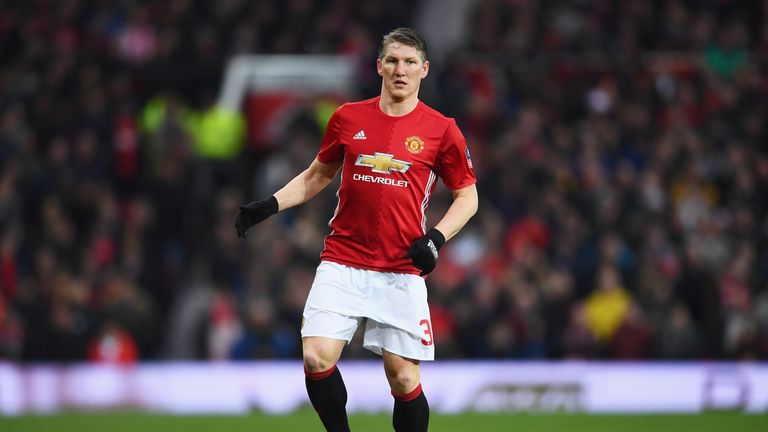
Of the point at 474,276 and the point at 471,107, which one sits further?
the point at 471,107

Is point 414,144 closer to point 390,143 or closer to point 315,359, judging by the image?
point 390,143

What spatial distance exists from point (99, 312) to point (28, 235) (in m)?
1.59

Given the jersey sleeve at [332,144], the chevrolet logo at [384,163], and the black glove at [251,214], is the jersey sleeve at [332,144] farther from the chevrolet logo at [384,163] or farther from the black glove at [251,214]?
the black glove at [251,214]

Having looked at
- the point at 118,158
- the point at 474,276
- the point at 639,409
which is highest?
the point at 118,158

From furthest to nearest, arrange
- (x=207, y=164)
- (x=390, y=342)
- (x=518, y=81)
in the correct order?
(x=518, y=81) < (x=207, y=164) < (x=390, y=342)

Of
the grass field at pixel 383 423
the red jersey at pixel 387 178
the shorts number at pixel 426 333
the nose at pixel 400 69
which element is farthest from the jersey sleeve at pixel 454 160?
the grass field at pixel 383 423

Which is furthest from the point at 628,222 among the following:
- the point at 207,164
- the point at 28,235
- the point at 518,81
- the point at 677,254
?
the point at 28,235

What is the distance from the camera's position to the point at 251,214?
705cm

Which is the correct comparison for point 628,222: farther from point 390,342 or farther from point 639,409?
point 390,342

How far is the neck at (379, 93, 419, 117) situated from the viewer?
7.02m

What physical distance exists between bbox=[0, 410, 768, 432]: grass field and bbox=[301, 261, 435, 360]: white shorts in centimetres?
385

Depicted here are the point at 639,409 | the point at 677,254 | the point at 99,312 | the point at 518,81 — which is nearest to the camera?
the point at 639,409

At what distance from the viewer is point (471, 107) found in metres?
16.8

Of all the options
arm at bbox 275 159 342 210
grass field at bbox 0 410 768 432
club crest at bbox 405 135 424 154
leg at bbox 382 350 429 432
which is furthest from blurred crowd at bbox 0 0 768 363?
club crest at bbox 405 135 424 154
